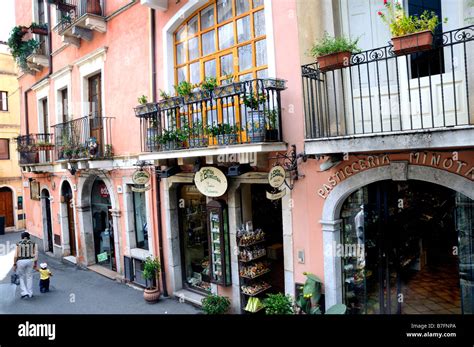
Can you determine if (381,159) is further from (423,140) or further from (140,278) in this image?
(140,278)

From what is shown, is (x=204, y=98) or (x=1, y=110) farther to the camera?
(x=1, y=110)

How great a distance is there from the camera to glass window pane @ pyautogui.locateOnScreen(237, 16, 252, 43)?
5.71 m

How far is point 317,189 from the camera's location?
4.88 metres

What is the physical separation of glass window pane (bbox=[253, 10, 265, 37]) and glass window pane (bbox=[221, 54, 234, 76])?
0.62 meters

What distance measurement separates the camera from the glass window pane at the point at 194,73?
6.56 meters

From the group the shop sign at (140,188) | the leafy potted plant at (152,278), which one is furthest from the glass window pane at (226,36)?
the leafy potted plant at (152,278)

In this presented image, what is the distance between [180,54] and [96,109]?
3.36m

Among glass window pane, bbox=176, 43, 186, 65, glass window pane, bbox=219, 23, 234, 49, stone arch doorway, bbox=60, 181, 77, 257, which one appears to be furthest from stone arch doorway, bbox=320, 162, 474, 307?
stone arch doorway, bbox=60, 181, 77, 257

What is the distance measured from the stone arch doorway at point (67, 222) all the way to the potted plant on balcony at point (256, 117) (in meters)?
7.52

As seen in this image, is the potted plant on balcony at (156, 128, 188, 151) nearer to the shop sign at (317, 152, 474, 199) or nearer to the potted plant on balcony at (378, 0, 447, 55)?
the shop sign at (317, 152, 474, 199)

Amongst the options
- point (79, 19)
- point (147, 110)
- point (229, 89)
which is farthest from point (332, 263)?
point (79, 19)

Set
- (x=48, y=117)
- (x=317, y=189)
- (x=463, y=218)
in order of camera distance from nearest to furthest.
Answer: (x=463, y=218) < (x=317, y=189) < (x=48, y=117)

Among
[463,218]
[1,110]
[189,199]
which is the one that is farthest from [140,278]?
[1,110]
